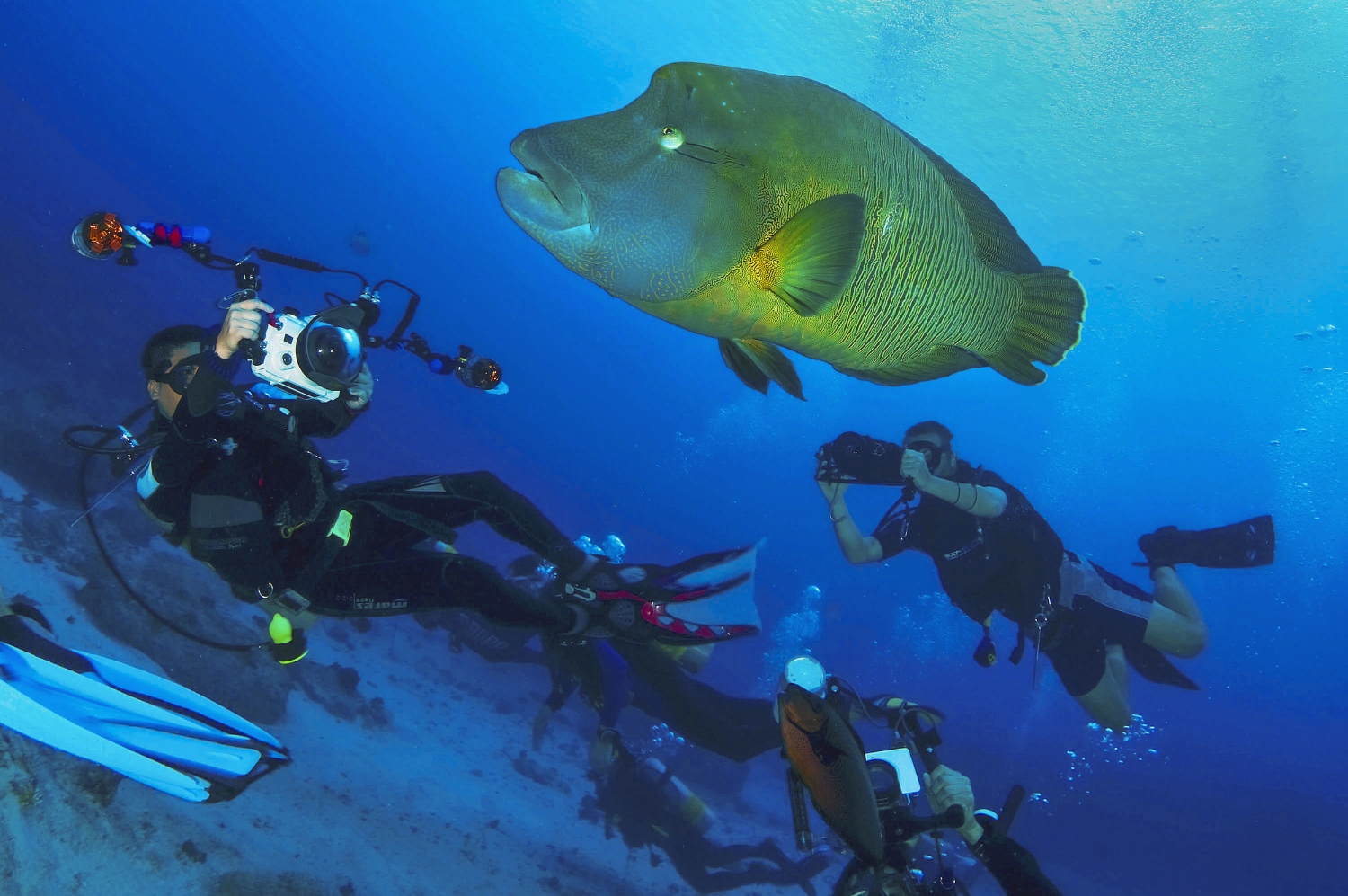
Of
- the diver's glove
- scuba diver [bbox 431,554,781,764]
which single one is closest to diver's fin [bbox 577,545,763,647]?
the diver's glove

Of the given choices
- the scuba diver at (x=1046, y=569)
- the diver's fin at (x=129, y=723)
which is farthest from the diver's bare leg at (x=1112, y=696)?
the diver's fin at (x=129, y=723)

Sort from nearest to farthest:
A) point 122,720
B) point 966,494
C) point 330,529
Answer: point 330,529, point 122,720, point 966,494

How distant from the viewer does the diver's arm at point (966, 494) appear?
4492mm

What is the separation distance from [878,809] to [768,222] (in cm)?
282

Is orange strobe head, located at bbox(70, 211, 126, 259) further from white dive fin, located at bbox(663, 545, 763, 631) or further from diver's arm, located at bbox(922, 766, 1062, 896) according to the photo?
diver's arm, located at bbox(922, 766, 1062, 896)

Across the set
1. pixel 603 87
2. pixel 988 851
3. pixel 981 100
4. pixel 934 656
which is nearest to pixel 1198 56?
pixel 981 100

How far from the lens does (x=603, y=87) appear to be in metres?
33.6

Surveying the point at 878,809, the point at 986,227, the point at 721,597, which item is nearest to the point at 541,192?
the point at 986,227

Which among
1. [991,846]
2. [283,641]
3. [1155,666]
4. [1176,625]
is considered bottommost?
[283,641]

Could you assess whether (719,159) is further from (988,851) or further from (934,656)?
(934,656)

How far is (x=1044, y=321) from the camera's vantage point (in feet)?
5.98

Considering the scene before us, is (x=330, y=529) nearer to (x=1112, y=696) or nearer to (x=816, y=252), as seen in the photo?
(x=816, y=252)

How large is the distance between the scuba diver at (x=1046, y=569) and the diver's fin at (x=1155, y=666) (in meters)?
0.01

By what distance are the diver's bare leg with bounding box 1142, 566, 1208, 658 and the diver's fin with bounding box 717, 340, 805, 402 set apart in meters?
5.73
